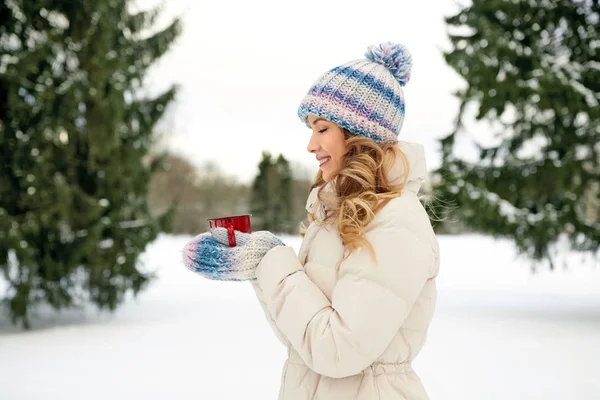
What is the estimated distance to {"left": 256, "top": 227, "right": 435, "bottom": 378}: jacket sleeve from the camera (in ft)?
4.92

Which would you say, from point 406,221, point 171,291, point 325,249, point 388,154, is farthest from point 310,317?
point 171,291

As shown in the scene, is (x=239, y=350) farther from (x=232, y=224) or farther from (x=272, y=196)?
(x=272, y=196)

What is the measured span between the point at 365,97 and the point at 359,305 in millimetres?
595

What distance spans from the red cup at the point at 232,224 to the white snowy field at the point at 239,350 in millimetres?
2281

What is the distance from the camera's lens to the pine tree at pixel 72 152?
29.4 ft

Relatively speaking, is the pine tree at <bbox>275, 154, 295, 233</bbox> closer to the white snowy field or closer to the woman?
the white snowy field

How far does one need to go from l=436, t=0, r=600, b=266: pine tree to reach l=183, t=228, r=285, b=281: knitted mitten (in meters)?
7.70

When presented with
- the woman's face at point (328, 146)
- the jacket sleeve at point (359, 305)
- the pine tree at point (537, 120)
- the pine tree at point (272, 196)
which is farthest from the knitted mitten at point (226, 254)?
the pine tree at point (272, 196)

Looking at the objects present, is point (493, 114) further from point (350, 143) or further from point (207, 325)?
point (350, 143)

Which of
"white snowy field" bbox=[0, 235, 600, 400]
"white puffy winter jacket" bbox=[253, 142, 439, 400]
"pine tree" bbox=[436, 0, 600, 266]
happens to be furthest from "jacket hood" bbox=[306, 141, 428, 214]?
"pine tree" bbox=[436, 0, 600, 266]

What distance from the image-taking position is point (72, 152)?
31.3ft

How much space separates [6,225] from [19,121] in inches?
61.0

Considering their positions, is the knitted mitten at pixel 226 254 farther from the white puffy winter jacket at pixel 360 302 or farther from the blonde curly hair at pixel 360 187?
the blonde curly hair at pixel 360 187

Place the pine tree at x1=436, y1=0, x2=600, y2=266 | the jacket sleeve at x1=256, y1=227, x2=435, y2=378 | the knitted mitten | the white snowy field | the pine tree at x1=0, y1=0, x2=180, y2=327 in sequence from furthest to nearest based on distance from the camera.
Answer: the pine tree at x1=436, y1=0, x2=600, y2=266 < the pine tree at x1=0, y1=0, x2=180, y2=327 < the white snowy field < the knitted mitten < the jacket sleeve at x1=256, y1=227, x2=435, y2=378
